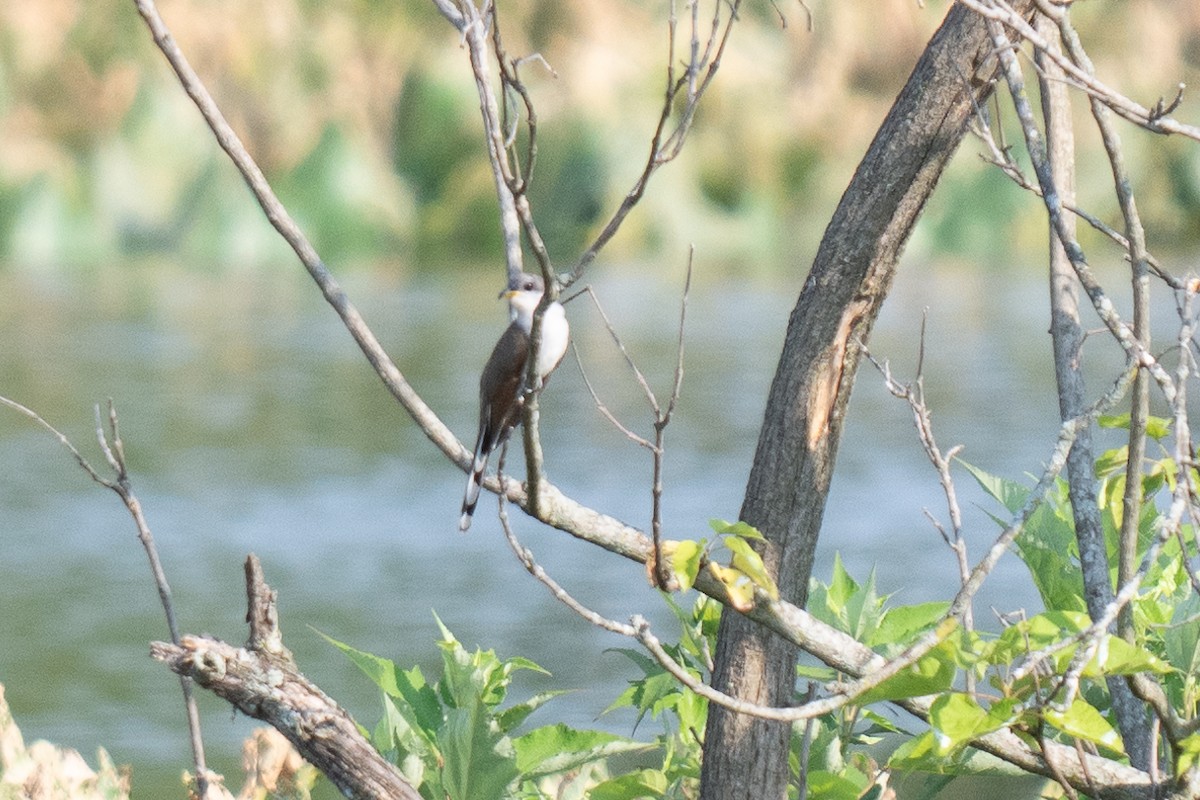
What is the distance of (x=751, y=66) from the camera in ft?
50.8

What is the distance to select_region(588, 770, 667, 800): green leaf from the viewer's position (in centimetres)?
217

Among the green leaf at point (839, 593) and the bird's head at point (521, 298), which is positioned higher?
the bird's head at point (521, 298)

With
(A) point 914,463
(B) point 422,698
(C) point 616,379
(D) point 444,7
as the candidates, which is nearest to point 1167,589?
(B) point 422,698

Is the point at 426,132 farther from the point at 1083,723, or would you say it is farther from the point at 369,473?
the point at 1083,723

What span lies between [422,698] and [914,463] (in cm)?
635

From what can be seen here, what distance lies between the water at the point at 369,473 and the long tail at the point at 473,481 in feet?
6.63

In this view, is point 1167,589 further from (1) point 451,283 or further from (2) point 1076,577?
(1) point 451,283

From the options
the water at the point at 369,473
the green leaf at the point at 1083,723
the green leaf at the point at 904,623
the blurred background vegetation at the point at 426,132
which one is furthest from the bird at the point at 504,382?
the blurred background vegetation at the point at 426,132

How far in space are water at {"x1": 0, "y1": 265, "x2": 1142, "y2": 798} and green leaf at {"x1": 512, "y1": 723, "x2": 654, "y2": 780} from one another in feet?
6.79

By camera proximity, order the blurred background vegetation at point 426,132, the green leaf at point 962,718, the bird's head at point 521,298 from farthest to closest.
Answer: the blurred background vegetation at point 426,132
the bird's head at point 521,298
the green leaf at point 962,718

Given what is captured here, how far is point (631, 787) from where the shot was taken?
2166mm

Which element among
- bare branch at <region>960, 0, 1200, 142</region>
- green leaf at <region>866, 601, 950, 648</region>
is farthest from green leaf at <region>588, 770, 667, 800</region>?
bare branch at <region>960, 0, 1200, 142</region>

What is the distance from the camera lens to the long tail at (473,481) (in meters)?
2.05

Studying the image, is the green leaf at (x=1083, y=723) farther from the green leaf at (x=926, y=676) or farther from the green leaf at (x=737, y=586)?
the green leaf at (x=737, y=586)
